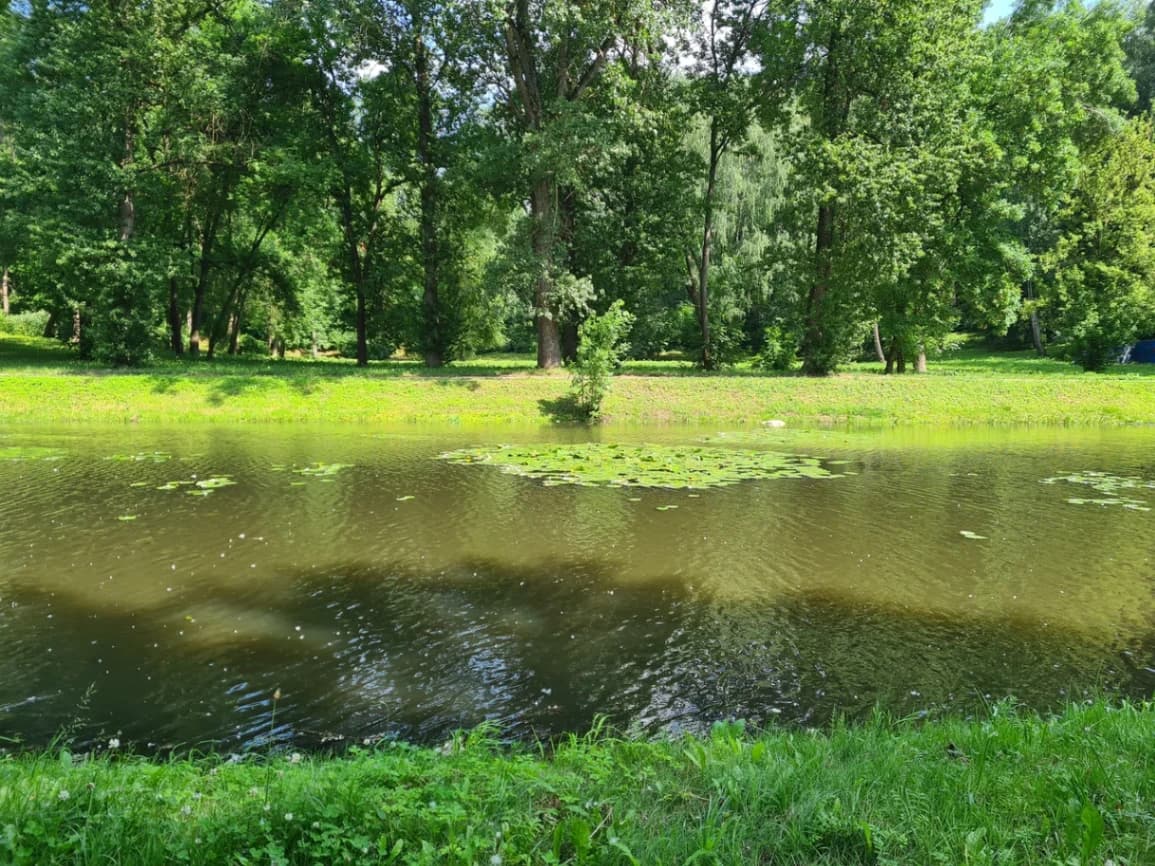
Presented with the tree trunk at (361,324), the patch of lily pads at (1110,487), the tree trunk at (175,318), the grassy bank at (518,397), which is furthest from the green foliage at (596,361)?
the tree trunk at (175,318)

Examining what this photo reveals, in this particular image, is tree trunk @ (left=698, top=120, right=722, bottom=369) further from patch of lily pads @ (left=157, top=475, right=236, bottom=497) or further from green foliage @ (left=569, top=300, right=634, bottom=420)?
patch of lily pads @ (left=157, top=475, right=236, bottom=497)

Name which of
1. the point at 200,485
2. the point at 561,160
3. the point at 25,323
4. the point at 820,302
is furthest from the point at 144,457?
the point at 25,323

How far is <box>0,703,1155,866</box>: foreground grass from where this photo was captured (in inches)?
117

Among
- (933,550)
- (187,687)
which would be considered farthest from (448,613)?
(933,550)

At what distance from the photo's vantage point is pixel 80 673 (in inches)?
242

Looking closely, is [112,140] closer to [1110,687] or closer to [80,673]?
[80,673]

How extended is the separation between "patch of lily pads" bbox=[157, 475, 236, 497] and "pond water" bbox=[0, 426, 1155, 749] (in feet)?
0.32

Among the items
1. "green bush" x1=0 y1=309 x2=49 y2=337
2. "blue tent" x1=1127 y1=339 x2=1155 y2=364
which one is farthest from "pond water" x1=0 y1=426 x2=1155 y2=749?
"blue tent" x1=1127 y1=339 x2=1155 y2=364

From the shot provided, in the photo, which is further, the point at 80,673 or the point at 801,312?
the point at 801,312

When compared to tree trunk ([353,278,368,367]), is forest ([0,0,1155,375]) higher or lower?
higher

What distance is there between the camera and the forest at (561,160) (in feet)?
92.4

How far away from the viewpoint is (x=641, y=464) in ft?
53.7

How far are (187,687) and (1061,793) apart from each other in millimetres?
5966

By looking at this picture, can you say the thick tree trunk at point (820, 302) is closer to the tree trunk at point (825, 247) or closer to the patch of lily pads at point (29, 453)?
the tree trunk at point (825, 247)
